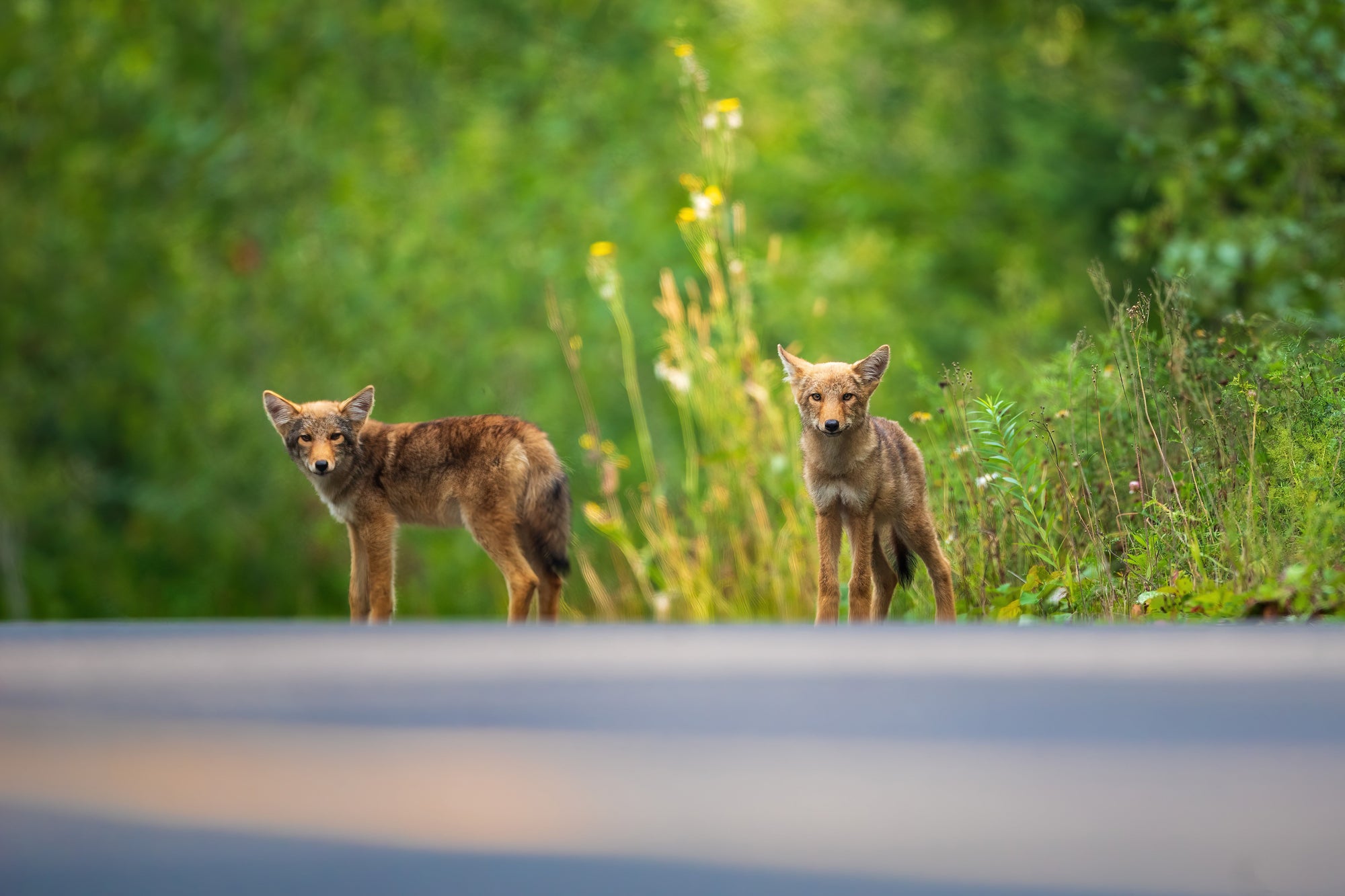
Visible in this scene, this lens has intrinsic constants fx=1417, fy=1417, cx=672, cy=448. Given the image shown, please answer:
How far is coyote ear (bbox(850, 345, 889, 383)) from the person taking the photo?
2.40 meters

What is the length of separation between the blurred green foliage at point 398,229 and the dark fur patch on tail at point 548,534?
5.64 m

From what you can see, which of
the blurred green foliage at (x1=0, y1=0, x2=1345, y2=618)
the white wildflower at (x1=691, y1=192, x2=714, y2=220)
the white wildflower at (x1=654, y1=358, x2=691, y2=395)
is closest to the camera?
the white wildflower at (x1=691, y1=192, x2=714, y2=220)

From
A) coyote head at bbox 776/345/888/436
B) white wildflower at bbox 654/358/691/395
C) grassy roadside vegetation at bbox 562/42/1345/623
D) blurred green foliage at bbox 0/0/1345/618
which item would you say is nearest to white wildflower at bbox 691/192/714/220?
grassy roadside vegetation at bbox 562/42/1345/623

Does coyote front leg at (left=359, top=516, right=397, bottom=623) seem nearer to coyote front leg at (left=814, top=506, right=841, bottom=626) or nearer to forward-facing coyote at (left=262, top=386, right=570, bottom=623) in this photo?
forward-facing coyote at (left=262, top=386, right=570, bottom=623)

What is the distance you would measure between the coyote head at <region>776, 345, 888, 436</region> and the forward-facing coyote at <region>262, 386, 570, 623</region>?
54 centimetres

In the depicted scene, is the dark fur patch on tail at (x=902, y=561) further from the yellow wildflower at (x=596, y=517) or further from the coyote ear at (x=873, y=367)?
the yellow wildflower at (x=596, y=517)

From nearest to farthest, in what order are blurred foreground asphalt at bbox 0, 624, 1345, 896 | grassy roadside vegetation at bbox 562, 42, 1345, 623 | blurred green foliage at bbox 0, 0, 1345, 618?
blurred foreground asphalt at bbox 0, 624, 1345, 896 → grassy roadside vegetation at bbox 562, 42, 1345, 623 → blurred green foliage at bbox 0, 0, 1345, 618

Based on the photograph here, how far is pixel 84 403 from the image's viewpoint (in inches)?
449

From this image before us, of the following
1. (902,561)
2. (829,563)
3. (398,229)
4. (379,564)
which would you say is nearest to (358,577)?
(379,564)

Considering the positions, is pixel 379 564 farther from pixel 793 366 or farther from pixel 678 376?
pixel 678 376

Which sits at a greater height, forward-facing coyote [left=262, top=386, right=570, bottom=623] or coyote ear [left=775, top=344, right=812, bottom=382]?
coyote ear [left=775, top=344, right=812, bottom=382]

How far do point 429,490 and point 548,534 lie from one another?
0.77 ft

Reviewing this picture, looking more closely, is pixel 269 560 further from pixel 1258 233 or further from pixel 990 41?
pixel 990 41

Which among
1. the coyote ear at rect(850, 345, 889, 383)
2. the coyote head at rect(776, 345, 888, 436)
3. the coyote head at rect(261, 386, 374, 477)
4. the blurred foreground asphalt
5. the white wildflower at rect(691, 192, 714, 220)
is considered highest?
the white wildflower at rect(691, 192, 714, 220)
